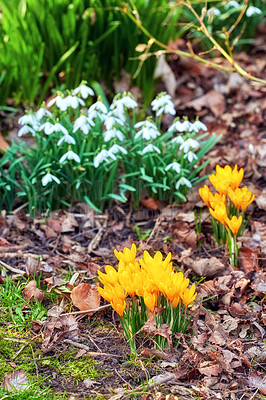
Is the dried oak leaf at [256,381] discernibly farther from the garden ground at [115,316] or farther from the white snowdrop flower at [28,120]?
the white snowdrop flower at [28,120]

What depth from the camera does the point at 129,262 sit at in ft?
6.75

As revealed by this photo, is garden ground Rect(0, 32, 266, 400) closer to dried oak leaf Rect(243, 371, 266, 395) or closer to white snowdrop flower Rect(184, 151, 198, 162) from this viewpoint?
dried oak leaf Rect(243, 371, 266, 395)

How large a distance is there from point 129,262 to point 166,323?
0.93ft

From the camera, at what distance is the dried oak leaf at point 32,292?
7.64ft

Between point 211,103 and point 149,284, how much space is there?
8.64 ft

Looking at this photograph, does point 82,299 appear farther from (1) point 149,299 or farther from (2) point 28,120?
(2) point 28,120

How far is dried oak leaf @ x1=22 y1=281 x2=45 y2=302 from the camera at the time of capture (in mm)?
2328

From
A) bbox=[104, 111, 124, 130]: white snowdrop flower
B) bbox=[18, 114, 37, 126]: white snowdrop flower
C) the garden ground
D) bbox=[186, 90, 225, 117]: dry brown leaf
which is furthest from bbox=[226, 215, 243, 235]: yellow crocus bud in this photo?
bbox=[186, 90, 225, 117]: dry brown leaf

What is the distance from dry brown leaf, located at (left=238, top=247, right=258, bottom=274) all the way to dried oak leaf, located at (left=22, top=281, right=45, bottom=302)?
3.39 feet

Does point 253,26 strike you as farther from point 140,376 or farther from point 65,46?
point 140,376

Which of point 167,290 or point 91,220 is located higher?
point 167,290

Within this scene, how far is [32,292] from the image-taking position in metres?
2.35

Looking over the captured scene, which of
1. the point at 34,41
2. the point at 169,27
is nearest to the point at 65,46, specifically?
the point at 34,41

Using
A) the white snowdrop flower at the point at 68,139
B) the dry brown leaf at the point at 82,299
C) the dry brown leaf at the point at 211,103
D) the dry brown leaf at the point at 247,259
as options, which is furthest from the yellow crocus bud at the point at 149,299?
the dry brown leaf at the point at 211,103
